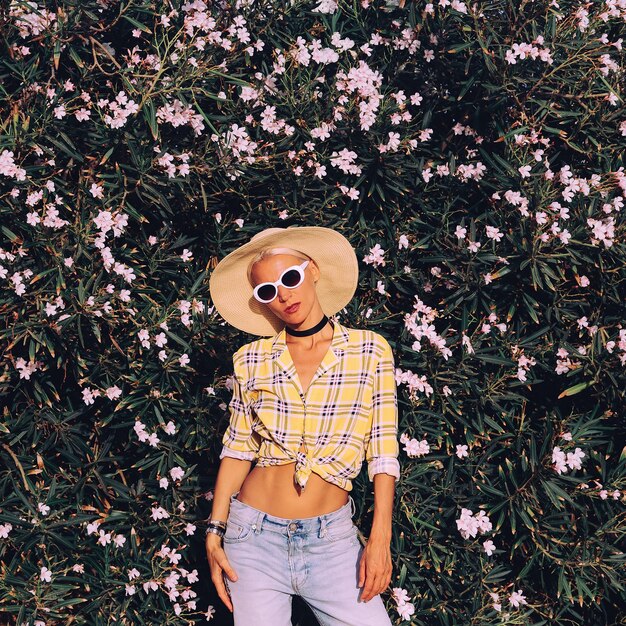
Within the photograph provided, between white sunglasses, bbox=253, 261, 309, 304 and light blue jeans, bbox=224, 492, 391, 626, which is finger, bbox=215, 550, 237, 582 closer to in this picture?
light blue jeans, bbox=224, 492, 391, 626

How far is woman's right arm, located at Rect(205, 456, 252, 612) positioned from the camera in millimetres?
3422

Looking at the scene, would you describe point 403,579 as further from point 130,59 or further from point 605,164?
point 130,59

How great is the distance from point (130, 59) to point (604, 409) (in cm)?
338

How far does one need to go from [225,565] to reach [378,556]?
0.65 metres

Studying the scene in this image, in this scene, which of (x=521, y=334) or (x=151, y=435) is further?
(x=521, y=334)

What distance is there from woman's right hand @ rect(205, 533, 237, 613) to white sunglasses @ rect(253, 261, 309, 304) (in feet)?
3.40

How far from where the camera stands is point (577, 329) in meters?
4.84

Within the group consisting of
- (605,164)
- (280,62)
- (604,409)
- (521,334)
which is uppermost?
(280,62)

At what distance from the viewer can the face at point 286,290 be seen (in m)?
3.44

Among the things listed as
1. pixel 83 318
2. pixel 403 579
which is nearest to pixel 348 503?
pixel 403 579

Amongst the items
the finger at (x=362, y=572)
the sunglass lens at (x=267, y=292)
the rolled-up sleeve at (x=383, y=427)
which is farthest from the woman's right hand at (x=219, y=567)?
the sunglass lens at (x=267, y=292)

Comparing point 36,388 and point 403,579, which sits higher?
point 36,388

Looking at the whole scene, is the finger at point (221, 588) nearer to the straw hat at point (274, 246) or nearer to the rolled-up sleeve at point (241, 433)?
the rolled-up sleeve at point (241, 433)

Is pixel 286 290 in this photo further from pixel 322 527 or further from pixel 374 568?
pixel 374 568
